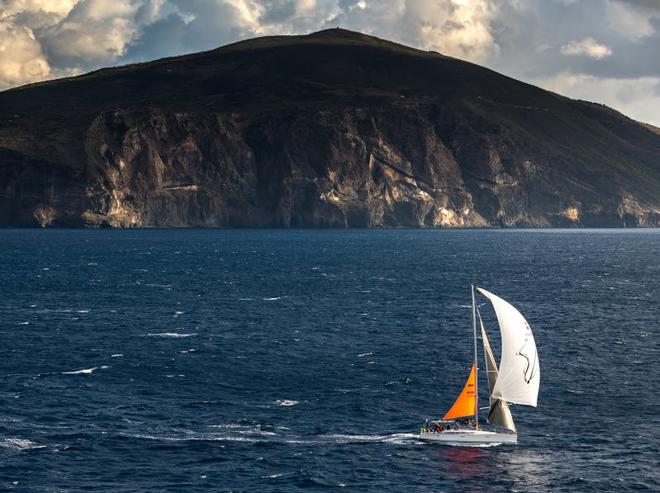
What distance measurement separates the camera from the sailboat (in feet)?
227

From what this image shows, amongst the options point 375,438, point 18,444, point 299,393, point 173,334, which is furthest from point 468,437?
point 173,334

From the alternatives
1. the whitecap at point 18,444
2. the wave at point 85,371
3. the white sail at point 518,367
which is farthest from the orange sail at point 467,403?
the wave at point 85,371

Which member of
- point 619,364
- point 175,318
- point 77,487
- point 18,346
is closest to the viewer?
point 77,487

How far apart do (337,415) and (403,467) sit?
12.2 m

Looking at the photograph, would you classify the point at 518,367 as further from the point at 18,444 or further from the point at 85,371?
the point at 85,371

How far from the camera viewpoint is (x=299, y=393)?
270 feet

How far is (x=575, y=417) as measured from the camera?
249 feet

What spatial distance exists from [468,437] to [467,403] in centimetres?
279

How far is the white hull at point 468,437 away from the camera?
227 ft

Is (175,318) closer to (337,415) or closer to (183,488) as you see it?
(337,415)

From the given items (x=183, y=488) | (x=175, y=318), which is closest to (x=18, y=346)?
(x=175, y=318)

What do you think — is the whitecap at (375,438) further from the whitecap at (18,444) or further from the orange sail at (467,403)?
the whitecap at (18,444)

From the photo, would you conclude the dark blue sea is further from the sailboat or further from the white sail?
the white sail

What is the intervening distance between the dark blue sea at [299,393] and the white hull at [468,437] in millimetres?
951
